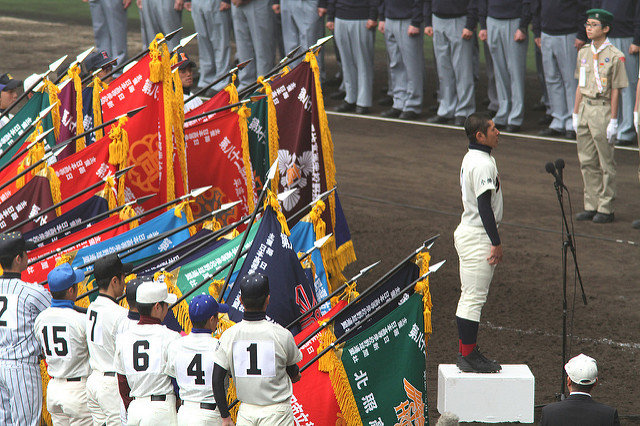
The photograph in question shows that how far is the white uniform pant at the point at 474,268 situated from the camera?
21.0 feet

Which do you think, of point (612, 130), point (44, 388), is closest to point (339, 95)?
point (612, 130)

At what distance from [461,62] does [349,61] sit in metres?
1.91

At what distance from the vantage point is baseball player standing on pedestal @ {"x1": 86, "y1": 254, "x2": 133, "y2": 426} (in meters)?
5.39

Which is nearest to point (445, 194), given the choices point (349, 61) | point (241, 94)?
point (241, 94)

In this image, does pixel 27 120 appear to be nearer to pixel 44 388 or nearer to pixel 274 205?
pixel 44 388

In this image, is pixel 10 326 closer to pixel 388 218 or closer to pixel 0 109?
pixel 0 109

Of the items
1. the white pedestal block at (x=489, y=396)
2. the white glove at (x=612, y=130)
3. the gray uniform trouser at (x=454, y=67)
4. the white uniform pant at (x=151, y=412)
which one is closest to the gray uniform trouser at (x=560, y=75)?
the gray uniform trouser at (x=454, y=67)

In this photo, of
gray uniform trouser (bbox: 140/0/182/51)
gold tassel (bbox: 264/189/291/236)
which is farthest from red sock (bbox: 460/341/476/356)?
gray uniform trouser (bbox: 140/0/182/51)

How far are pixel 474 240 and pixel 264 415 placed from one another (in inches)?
88.7

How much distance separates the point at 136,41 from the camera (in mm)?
20297

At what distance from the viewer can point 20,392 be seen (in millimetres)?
5773

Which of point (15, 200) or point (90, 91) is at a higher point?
point (90, 91)

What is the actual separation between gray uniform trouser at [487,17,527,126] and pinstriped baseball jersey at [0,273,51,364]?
29.8ft

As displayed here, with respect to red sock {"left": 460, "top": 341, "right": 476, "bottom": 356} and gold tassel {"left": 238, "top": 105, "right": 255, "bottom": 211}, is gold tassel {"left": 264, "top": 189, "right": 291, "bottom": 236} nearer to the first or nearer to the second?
red sock {"left": 460, "top": 341, "right": 476, "bottom": 356}
